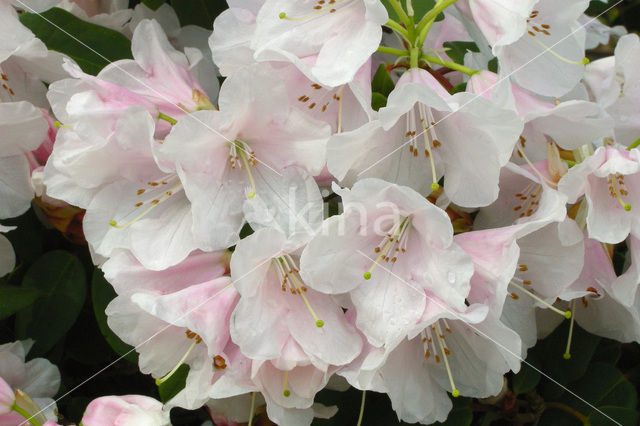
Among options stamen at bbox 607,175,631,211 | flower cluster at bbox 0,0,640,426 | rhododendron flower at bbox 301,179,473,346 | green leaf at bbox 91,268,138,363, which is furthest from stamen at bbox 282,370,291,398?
stamen at bbox 607,175,631,211

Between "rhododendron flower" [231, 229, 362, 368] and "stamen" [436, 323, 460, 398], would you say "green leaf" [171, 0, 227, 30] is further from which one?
"stamen" [436, 323, 460, 398]

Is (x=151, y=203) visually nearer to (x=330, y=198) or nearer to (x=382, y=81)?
(x=330, y=198)

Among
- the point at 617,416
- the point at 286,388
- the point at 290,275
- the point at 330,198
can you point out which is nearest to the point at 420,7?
the point at 330,198

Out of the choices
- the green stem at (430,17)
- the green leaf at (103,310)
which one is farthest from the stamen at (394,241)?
the green leaf at (103,310)

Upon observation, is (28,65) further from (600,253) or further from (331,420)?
(600,253)

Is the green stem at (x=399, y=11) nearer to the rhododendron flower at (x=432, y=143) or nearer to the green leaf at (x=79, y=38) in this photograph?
the rhododendron flower at (x=432, y=143)

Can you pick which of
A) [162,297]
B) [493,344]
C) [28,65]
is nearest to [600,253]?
[493,344]
